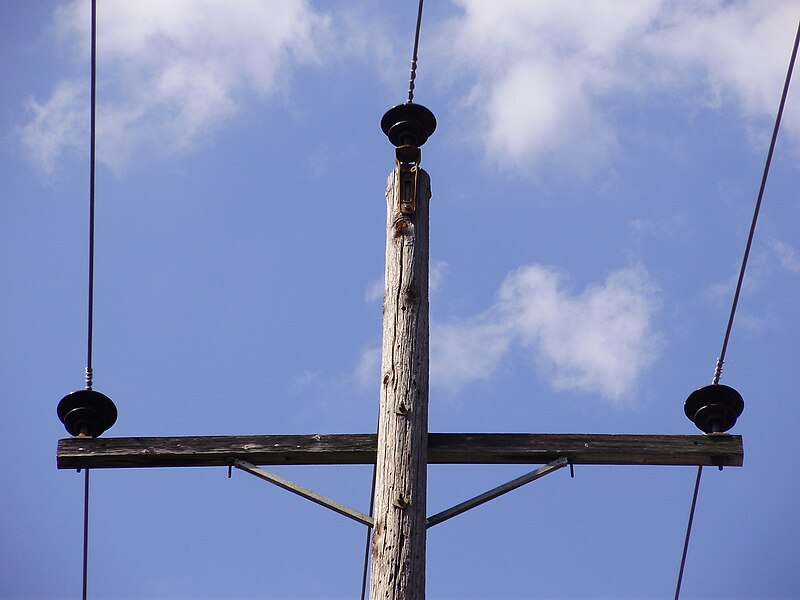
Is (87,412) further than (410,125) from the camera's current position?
No

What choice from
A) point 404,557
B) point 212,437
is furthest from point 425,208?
point 404,557

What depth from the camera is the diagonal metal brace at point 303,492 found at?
5.90 meters

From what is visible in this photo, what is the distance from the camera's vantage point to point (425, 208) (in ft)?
23.1

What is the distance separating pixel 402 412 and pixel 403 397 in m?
0.09

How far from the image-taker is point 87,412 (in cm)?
699

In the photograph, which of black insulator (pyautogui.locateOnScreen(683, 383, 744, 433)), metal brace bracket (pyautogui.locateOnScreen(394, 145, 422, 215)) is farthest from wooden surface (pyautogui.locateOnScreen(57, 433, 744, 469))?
metal brace bracket (pyautogui.locateOnScreen(394, 145, 422, 215))

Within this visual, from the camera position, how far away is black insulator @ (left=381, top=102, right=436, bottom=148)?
729 cm

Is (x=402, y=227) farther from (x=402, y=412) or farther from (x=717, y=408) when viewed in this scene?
(x=717, y=408)

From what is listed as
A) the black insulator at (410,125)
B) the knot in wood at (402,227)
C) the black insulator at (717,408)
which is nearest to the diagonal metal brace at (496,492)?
the black insulator at (717,408)

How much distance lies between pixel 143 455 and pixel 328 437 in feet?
3.78

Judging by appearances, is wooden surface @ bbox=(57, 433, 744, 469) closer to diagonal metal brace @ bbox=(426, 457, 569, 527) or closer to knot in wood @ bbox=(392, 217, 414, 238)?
diagonal metal brace @ bbox=(426, 457, 569, 527)

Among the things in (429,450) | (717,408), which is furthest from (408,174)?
(717,408)

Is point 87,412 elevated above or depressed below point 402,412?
above

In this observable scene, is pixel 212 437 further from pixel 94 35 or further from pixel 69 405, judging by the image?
pixel 94 35
